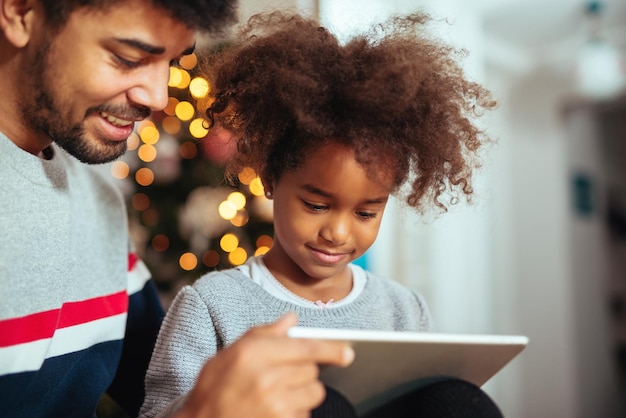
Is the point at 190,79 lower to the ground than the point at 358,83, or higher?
higher

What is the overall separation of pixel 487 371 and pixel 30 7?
81 cm

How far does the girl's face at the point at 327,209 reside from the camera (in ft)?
2.91

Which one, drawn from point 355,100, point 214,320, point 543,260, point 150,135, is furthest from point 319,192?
point 543,260

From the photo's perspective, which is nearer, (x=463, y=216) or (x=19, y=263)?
(x=19, y=263)

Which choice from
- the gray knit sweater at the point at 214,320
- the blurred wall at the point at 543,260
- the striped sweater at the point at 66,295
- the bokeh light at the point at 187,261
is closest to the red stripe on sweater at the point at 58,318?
the striped sweater at the point at 66,295

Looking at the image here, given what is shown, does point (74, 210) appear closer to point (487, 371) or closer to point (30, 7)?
point (30, 7)

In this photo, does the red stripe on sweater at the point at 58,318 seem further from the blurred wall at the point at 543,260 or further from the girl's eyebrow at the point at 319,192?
the blurred wall at the point at 543,260

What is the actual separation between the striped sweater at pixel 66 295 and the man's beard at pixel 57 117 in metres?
0.06

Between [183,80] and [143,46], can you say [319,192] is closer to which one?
[143,46]

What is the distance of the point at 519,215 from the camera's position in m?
3.79

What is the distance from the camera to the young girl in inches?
34.8

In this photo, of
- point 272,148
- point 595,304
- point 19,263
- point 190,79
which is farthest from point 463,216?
point 19,263

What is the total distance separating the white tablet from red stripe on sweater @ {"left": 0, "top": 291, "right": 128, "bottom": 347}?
1.54 feet

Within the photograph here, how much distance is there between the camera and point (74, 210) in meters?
1.09
